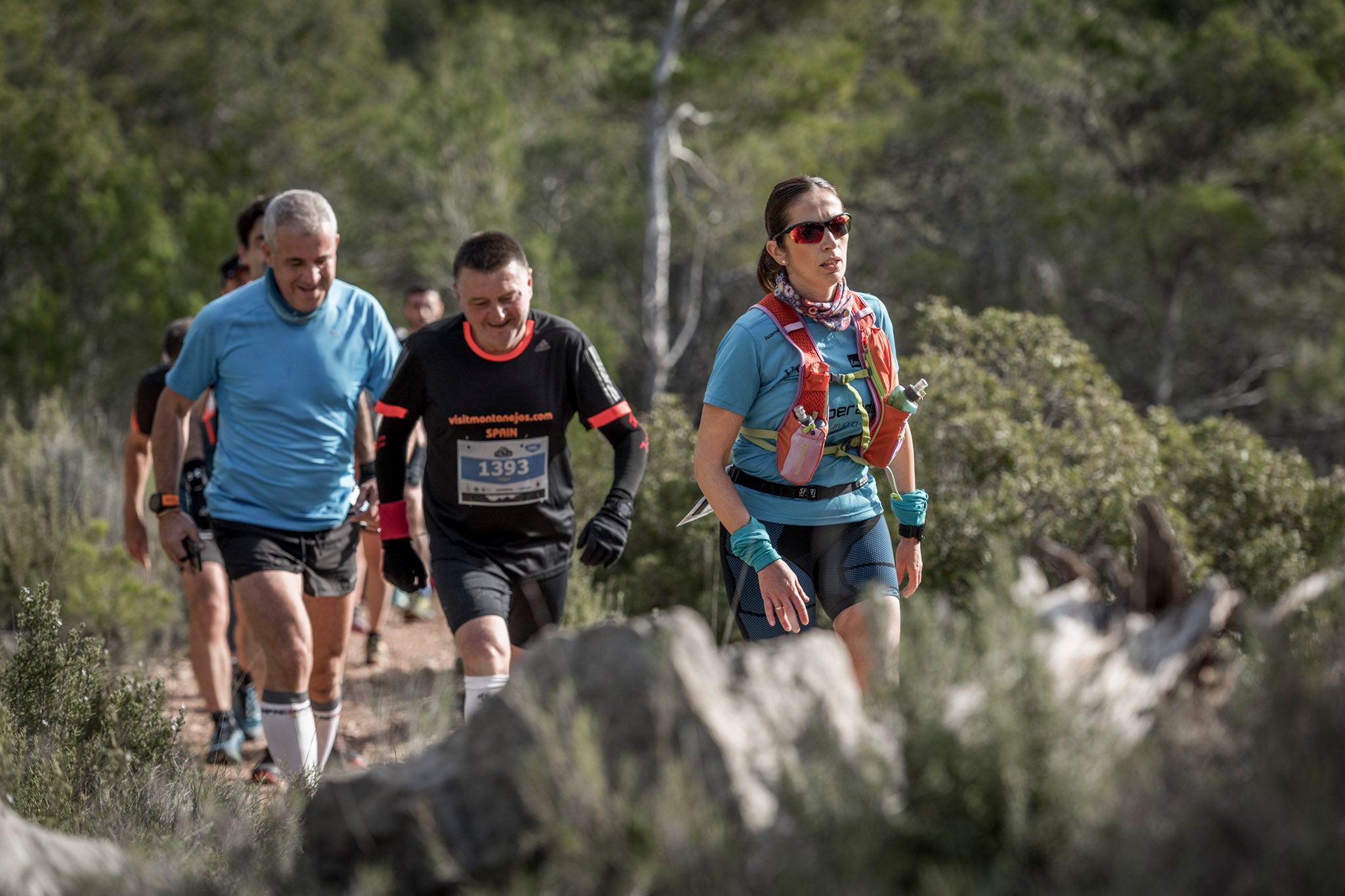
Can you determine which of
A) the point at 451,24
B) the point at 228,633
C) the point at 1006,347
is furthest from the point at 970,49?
the point at 228,633

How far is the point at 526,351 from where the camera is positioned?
13.1 ft

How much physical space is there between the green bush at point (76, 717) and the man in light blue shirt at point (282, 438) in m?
0.41

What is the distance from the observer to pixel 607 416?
409 cm

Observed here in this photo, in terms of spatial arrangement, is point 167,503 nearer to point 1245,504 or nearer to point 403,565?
point 403,565

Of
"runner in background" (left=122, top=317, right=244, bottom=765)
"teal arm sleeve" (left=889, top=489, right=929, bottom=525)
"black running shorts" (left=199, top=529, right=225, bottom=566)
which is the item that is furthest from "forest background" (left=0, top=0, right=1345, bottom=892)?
"teal arm sleeve" (left=889, top=489, right=929, bottom=525)

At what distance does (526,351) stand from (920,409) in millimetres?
2989

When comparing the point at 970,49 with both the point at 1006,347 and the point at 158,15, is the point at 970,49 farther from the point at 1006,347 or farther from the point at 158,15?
the point at 1006,347

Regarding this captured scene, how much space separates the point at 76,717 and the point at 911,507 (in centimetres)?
258

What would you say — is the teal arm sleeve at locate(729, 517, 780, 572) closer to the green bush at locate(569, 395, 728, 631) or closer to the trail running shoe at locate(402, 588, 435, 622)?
the green bush at locate(569, 395, 728, 631)

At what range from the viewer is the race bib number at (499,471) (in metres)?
3.91

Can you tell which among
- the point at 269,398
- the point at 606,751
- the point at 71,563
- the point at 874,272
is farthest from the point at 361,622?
the point at 874,272

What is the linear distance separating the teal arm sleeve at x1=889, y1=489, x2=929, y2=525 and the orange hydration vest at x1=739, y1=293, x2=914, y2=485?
13 centimetres

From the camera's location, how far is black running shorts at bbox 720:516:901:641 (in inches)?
136

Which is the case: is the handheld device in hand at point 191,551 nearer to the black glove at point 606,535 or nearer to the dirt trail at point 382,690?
the dirt trail at point 382,690
